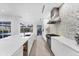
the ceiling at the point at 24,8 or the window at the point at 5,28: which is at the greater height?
the ceiling at the point at 24,8

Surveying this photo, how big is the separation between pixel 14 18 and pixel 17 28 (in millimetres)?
967

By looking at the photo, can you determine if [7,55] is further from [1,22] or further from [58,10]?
[1,22]

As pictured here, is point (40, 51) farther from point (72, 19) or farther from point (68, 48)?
point (68, 48)

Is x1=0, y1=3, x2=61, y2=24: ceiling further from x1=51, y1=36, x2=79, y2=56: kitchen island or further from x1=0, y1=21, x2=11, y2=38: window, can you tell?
x1=0, y1=21, x2=11, y2=38: window

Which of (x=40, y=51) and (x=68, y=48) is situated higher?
(x=68, y=48)

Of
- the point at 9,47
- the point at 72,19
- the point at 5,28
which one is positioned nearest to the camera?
the point at 9,47

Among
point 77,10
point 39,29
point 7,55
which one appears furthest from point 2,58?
point 39,29

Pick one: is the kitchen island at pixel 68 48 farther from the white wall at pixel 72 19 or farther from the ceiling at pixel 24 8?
the ceiling at pixel 24 8

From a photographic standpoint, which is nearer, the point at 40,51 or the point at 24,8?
the point at 24,8

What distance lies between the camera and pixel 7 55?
136 cm

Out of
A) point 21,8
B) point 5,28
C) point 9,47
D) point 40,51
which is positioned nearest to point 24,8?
point 21,8

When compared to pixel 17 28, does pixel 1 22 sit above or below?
above

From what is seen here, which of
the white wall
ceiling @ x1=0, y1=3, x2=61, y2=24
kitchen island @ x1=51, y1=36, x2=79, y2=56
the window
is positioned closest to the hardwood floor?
the white wall

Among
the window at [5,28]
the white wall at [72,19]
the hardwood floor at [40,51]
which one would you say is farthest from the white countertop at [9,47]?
the window at [5,28]
